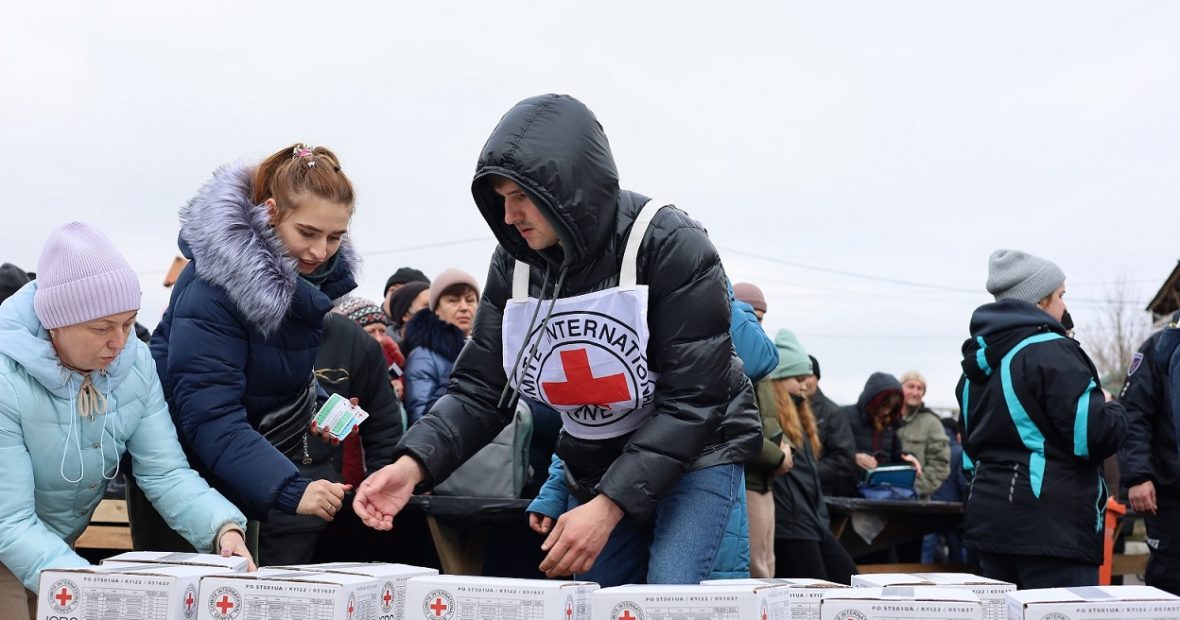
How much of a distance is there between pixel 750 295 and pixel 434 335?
5.60 feet

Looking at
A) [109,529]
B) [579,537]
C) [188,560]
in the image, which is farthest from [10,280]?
[579,537]

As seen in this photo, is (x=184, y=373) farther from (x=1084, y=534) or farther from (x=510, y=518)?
(x=1084, y=534)

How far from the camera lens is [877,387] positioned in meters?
7.60

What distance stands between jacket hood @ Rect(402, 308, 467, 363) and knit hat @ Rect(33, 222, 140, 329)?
2.32m

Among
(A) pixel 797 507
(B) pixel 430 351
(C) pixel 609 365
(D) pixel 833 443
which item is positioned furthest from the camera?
(D) pixel 833 443

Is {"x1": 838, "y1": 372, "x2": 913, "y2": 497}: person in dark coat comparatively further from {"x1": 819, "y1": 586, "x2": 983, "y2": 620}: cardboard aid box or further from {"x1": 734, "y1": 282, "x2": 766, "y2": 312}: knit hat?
{"x1": 819, "y1": 586, "x2": 983, "y2": 620}: cardboard aid box

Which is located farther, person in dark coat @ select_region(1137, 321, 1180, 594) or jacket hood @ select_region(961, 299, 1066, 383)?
person in dark coat @ select_region(1137, 321, 1180, 594)

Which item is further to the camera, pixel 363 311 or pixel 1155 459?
pixel 363 311

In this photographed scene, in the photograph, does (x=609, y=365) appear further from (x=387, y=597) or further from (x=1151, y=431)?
(x=1151, y=431)

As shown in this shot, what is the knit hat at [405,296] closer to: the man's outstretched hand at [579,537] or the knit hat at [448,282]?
the knit hat at [448,282]

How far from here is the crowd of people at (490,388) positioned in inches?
101

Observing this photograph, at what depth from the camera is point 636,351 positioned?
2.58 meters

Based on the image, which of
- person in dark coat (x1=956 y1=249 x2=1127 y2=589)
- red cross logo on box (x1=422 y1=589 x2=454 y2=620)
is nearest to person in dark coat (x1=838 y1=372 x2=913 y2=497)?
person in dark coat (x1=956 y1=249 x2=1127 y2=589)

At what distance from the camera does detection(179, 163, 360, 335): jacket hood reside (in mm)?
3020
